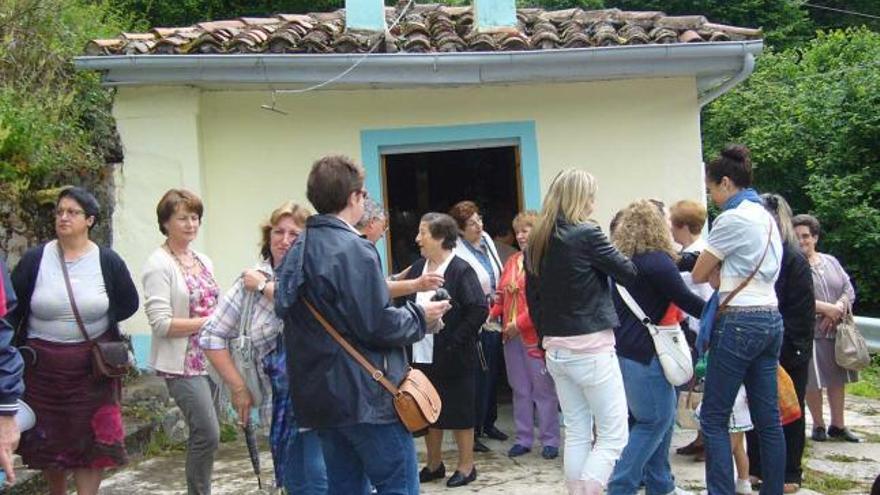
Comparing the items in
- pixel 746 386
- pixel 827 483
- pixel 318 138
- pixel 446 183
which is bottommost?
pixel 827 483

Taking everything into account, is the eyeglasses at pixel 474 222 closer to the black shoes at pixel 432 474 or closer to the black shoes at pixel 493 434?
the black shoes at pixel 493 434

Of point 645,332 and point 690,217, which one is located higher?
point 690,217

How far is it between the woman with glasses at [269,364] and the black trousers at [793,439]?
277 cm

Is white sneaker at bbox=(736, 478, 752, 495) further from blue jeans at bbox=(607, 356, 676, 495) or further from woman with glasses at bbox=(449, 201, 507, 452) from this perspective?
woman with glasses at bbox=(449, 201, 507, 452)

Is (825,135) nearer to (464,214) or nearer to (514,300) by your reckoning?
(464,214)

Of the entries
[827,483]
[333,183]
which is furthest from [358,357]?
[827,483]

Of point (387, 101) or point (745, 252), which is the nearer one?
point (745, 252)

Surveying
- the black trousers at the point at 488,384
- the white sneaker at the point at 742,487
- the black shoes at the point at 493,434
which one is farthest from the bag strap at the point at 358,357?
the black shoes at the point at 493,434

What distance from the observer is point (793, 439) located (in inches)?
225

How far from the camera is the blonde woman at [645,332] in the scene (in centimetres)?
508

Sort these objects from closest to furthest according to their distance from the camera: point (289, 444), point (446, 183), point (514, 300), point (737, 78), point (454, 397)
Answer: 1. point (289, 444)
2. point (454, 397)
3. point (514, 300)
4. point (737, 78)
5. point (446, 183)

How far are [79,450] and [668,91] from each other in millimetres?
5474

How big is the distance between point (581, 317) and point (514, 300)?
7.06 feet

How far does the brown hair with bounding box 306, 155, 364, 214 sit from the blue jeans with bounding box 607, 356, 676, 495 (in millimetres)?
2164
